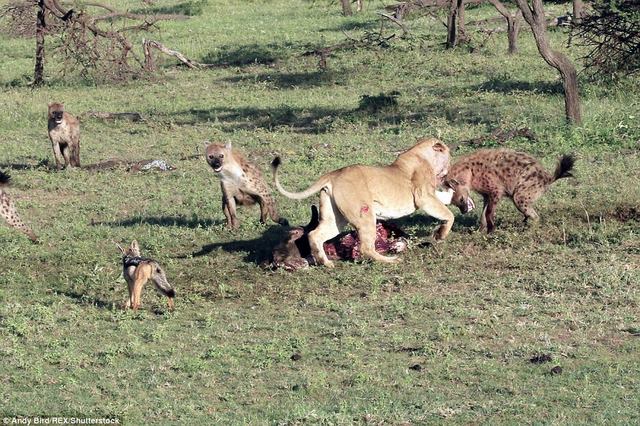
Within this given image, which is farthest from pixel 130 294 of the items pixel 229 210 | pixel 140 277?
pixel 229 210

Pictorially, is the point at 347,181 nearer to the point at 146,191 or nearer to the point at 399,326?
the point at 399,326

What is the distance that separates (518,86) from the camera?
1953 centimetres

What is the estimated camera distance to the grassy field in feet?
25.2

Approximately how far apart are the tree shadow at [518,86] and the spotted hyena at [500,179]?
7.19 m

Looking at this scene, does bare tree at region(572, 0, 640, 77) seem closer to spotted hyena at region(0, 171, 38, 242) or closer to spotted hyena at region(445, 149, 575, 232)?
spotted hyena at region(445, 149, 575, 232)

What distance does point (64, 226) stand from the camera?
1309 cm

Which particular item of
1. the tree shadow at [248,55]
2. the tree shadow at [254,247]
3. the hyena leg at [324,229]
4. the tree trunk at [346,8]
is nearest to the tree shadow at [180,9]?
the tree trunk at [346,8]

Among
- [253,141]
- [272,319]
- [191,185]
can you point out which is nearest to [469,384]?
[272,319]

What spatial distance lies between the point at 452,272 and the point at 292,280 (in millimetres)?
1324

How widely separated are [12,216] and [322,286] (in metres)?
4.02

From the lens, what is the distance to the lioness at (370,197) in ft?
35.4

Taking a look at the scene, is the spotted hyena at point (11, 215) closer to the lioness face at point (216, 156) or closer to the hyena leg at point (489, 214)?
the lioness face at point (216, 156)

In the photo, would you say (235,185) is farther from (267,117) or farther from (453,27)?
(453,27)

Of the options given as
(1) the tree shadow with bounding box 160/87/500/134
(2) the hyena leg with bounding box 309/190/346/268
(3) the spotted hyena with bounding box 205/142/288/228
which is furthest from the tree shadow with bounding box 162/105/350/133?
(2) the hyena leg with bounding box 309/190/346/268
